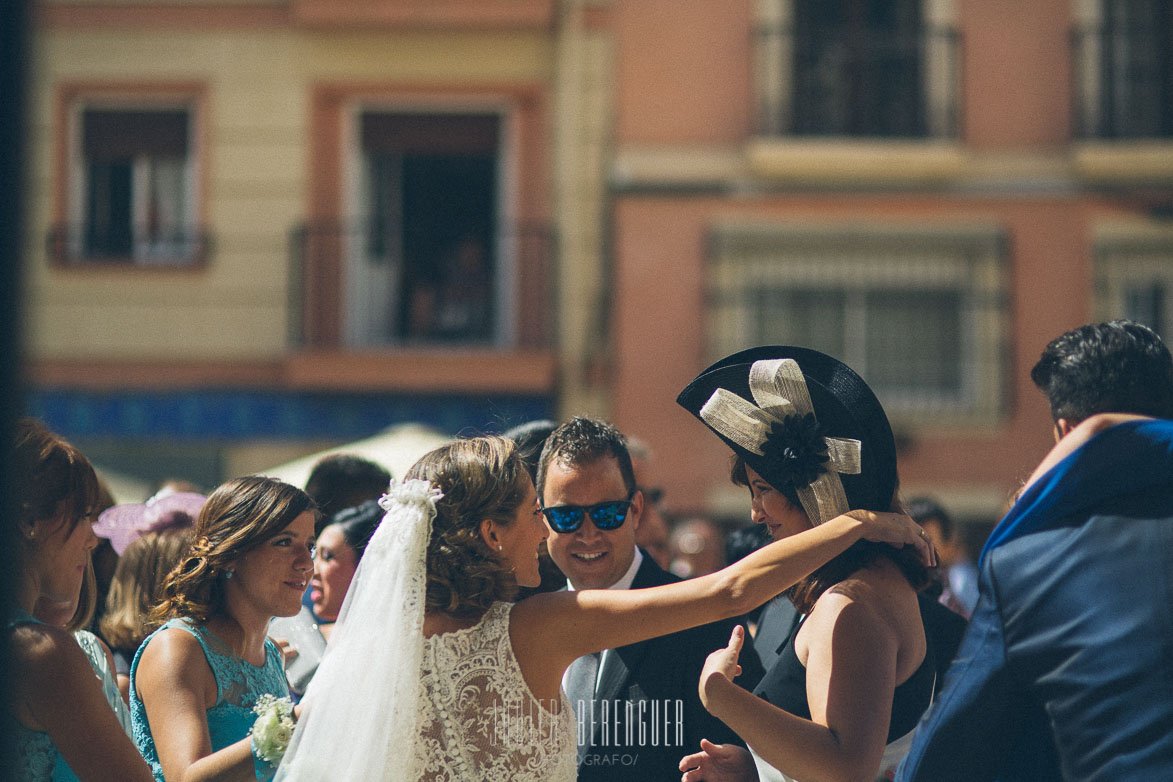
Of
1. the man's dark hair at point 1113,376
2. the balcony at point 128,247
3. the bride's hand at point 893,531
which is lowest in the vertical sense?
the bride's hand at point 893,531

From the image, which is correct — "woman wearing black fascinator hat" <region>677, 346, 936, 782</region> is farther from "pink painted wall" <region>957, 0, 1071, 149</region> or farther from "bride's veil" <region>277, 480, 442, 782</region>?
"pink painted wall" <region>957, 0, 1071, 149</region>

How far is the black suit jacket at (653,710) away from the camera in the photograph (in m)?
3.08

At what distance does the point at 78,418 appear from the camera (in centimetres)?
1165

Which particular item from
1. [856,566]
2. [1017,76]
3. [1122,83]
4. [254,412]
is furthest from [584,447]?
[1122,83]

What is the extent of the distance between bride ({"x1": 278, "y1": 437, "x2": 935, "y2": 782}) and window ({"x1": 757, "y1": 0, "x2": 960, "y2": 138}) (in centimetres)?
981

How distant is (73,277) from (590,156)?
5.03 meters

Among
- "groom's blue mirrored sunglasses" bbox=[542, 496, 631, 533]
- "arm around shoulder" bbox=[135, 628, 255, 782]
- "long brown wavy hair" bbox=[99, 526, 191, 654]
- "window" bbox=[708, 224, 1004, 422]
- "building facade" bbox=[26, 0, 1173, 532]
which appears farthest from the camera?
"window" bbox=[708, 224, 1004, 422]

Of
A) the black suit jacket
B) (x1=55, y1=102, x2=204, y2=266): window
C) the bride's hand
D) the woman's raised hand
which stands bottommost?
the black suit jacket

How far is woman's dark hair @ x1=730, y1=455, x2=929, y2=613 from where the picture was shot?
2570 mm

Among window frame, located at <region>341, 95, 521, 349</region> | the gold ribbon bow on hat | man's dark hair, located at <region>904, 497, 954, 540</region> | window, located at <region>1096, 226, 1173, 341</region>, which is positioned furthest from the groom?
window, located at <region>1096, 226, 1173, 341</region>

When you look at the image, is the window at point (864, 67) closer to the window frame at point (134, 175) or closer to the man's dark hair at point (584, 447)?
the window frame at point (134, 175)

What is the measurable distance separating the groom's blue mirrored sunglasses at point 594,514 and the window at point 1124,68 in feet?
32.2

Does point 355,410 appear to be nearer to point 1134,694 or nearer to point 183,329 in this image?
point 183,329

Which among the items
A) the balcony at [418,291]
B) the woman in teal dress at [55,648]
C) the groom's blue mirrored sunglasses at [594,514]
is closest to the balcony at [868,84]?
the balcony at [418,291]
